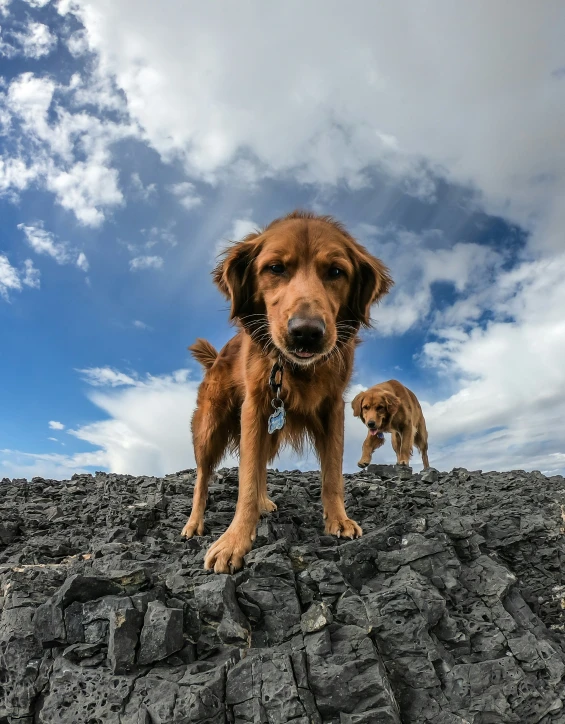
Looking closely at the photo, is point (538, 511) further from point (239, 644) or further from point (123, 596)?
point (123, 596)

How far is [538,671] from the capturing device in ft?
11.7

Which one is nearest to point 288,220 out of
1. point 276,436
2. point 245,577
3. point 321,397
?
point 321,397

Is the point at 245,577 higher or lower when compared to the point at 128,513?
lower

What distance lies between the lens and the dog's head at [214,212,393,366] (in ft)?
12.1

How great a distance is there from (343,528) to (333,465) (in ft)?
1.82

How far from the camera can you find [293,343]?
367 cm

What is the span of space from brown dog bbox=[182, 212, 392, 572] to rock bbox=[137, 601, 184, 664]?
0.58 meters

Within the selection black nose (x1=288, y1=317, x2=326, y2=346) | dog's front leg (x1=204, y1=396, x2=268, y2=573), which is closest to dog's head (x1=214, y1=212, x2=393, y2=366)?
black nose (x1=288, y1=317, x2=326, y2=346)

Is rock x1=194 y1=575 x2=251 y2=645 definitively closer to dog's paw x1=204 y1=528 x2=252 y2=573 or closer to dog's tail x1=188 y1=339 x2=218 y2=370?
dog's paw x1=204 y1=528 x2=252 y2=573

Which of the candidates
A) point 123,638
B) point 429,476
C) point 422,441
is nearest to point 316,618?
point 123,638

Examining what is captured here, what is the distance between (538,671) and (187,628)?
2468mm

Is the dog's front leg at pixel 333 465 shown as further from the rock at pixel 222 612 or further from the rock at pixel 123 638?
the rock at pixel 123 638

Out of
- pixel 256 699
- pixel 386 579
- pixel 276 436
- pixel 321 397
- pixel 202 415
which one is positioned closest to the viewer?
pixel 256 699

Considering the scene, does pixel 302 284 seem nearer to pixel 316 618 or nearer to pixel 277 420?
pixel 277 420
